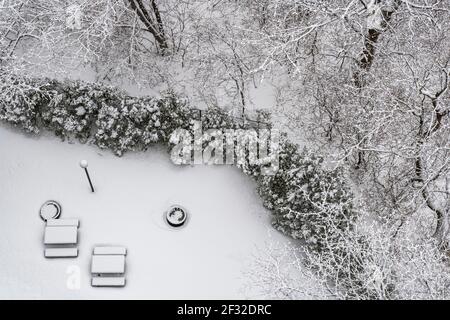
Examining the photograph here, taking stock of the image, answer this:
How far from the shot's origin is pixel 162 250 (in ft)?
46.5

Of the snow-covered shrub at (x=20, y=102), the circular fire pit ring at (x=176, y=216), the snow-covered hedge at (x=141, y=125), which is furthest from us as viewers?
the circular fire pit ring at (x=176, y=216)

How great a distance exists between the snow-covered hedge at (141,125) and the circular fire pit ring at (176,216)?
1914mm

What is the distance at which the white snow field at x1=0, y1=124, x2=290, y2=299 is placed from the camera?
13.8 meters

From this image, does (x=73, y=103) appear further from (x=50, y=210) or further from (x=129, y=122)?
(x=50, y=210)

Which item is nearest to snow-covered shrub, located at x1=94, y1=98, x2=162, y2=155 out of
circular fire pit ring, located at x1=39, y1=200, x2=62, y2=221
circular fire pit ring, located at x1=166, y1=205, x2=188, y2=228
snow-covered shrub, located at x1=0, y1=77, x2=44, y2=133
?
snow-covered shrub, located at x1=0, y1=77, x2=44, y2=133

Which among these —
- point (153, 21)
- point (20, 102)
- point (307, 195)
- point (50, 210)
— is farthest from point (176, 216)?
point (153, 21)

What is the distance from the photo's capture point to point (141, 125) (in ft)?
47.8

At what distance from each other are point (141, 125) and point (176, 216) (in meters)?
2.69

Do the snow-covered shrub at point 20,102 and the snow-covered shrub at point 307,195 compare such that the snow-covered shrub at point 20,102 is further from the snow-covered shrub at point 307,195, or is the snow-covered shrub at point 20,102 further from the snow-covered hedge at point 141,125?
the snow-covered shrub at point 307,195
